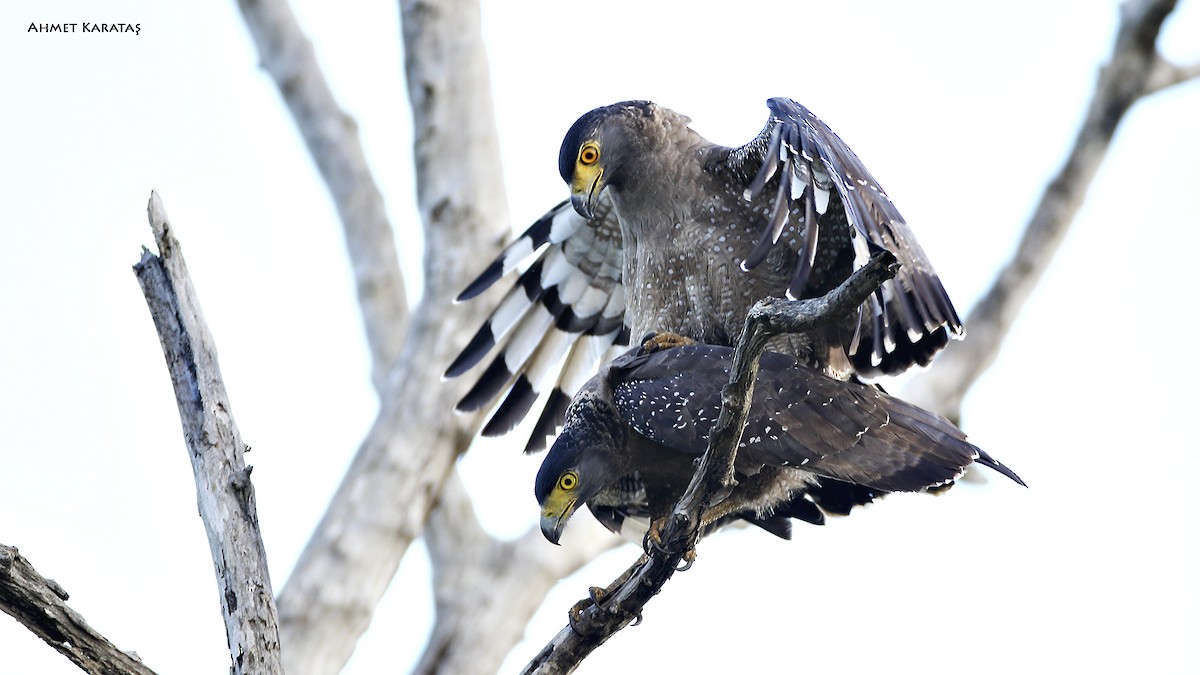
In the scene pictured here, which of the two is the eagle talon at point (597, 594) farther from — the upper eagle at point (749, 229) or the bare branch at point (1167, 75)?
the bare branch at point (1167, 75)

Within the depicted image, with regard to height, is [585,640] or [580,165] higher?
[580,165]

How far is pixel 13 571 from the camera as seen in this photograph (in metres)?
3.12

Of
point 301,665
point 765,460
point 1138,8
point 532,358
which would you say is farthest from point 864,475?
point 1138,8

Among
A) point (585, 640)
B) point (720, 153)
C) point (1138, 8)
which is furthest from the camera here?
point (1138, 8)

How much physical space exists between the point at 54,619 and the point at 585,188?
2.72m

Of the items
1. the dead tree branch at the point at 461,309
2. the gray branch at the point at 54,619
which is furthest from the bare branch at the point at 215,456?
the dead tree branch at the point at 461,309

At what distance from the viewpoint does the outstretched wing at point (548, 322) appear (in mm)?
6250

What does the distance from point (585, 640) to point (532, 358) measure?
2524 mm

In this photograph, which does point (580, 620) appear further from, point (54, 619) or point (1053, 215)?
point (1053, 215)

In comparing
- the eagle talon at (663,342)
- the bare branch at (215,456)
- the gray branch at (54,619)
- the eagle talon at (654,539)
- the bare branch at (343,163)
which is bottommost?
the gray branch at (54,619)

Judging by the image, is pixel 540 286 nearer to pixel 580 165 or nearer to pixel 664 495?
pixel 580 165

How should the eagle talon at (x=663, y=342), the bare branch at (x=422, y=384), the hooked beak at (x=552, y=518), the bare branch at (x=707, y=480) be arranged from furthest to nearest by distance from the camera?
the bare branch at (x=422, y=384) < the eagle talon at (x=663, y=342) < the hooked beak at (x=552, y=518) < the bare branch at (x=707, y=480)

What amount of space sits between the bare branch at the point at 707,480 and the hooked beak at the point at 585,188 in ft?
5.17

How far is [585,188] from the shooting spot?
503cm
